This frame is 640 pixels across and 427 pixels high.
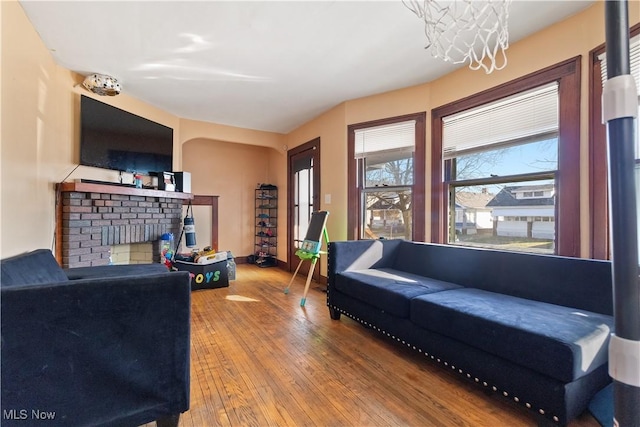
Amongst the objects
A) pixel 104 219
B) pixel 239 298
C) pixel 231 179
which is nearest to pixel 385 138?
pixel 239 298

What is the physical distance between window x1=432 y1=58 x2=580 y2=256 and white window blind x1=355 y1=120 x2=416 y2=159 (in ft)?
0.97

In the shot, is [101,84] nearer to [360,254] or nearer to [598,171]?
[360,254]

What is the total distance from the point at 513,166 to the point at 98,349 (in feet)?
10.2

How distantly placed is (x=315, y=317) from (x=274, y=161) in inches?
147

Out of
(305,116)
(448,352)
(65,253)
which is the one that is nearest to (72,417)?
(448,352)

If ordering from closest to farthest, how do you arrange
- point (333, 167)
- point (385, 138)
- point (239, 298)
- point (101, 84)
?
point (101, 84) → point (239, 298) → point (385, 138) → point (333, 167)

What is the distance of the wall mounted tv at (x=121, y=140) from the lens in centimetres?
322

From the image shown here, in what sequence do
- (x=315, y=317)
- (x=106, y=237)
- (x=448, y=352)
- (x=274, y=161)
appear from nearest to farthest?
1. (x=448, y=352)
2. (x=315, y=317)
3. (x=106, y=237)
4. (x=274, y=161)

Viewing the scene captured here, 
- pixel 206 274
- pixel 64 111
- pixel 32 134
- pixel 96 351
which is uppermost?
pixel 64 111

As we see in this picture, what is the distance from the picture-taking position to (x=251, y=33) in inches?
93.7

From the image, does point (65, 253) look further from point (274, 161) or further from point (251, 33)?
point (274, 161)

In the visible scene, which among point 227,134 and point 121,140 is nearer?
point 121,140

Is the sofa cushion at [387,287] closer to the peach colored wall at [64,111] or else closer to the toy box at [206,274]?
the peach colored wall at [64,111]

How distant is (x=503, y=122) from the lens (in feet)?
8.64
